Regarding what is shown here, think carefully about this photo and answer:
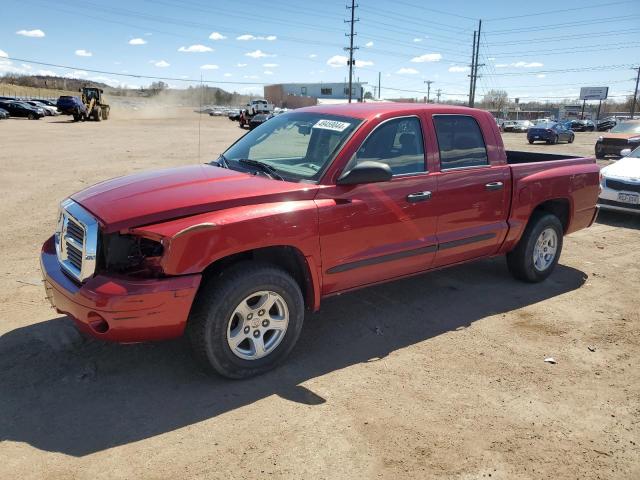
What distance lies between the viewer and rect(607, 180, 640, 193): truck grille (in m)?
8.67

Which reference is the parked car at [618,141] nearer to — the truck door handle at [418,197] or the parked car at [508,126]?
the truck door handle at [418,197]

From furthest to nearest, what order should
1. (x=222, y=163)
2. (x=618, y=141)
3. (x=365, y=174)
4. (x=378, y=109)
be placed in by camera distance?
(x=618, y=141) → (x=222, y=163) → (x=378, y=109) → (x=365, y=174)

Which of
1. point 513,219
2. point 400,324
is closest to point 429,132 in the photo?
point 513,219

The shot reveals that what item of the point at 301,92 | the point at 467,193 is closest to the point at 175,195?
the point at 467,193

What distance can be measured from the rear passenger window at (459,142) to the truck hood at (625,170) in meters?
5.44

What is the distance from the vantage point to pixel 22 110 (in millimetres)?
49156

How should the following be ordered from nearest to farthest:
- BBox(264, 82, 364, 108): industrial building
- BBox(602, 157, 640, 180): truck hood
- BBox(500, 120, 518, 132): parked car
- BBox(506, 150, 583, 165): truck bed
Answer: BBox(506, 150, 583, 165): truck bed → BBox(602, 157, 640, 180): truck hood → BBox(500, 120, 518, 132): parked car → BBox(264, 82, 364, 108): industrial building

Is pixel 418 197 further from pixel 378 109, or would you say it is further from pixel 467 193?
pixel 378 109

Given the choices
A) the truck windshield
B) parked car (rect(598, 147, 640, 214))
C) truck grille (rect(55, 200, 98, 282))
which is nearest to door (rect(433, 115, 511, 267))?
the truck windshield

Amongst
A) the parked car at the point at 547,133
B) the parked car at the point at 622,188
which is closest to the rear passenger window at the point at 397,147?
the parked car at the point at 622,188

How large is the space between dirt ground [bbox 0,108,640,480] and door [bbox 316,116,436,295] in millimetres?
612

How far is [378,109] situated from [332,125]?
434 mm

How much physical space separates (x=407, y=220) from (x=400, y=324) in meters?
0.96

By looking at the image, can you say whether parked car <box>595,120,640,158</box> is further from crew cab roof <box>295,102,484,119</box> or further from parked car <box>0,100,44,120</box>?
parked car <box>0,100,44,120</box>
